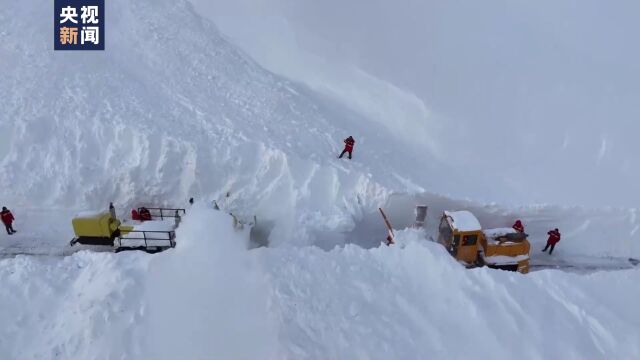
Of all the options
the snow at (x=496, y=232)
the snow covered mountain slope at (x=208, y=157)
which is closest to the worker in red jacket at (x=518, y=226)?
the snow at (x=496, y=232)

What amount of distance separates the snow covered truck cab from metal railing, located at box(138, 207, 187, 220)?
7.71 meters

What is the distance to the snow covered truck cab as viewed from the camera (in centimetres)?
1359

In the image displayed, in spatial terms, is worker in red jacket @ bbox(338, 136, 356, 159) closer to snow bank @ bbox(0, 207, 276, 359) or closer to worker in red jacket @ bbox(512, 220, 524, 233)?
snow bank @ bbox(0, 207, 276, 359)

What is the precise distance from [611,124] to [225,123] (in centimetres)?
1388

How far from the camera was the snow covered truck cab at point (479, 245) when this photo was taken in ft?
44.6

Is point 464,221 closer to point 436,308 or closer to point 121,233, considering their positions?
point 436,308

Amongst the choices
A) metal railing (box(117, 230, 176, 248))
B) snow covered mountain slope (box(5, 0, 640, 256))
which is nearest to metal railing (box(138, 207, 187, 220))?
Answer: snow covered mountain slope (box(5, 0, 640, 256))

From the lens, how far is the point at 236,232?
46.9 ft

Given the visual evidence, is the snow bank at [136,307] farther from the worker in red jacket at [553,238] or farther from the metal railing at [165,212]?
the worker in red jacket at [553,238]

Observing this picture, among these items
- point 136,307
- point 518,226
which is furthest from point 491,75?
point 136,307

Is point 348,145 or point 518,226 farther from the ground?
point 348,145

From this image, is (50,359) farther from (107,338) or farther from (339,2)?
(339,2)

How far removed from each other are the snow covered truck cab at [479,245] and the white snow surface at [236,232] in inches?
39.6

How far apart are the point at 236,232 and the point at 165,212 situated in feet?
9.97
